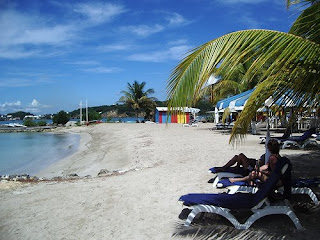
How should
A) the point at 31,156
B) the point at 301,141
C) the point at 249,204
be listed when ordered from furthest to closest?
the point at 31,156 < the point at 301,141 < the point at 249,204

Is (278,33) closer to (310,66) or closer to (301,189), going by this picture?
(310,66)

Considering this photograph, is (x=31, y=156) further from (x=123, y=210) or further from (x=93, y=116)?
(x=93, y=116)

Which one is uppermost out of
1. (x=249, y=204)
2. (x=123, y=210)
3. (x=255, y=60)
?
(x=255, y=60)

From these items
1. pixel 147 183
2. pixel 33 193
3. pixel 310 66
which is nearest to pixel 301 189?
pixel 310 66

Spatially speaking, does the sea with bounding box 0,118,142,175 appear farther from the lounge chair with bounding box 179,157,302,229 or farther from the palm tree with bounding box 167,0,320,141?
the palm tree with bounding box 167,0,320,141

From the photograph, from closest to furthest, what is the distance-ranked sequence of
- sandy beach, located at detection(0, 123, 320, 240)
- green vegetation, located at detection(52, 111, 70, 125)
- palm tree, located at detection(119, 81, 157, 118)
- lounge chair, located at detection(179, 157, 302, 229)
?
lounge chair, located at detection(179, 157, 302, 229) → sandy beach, located at detection(0, 123, 320, 240) → palm tree, located at detection(119, 81, 157, 118) → green vegetation, located at detection(52, 111, 70, 125)

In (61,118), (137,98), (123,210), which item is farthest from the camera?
(61,118)

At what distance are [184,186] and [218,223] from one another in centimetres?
198

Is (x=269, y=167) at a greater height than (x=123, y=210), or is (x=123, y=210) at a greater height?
(x=269, y=167)

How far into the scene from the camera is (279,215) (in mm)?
4164

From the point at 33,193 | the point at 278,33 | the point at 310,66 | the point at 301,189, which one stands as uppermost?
the point at 278,33

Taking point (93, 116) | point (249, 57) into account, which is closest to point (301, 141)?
point (249, 57)

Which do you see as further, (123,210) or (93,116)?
(93,116)

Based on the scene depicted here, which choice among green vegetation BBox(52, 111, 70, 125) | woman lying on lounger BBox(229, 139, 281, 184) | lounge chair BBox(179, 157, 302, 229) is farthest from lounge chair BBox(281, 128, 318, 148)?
green vegetation BBox(52, 111, 70, 125)
